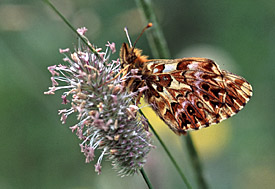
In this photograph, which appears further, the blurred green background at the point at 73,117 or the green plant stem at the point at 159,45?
the blurred green background at the point at 73,117

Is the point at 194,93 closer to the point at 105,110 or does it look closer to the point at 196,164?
the point at 196,164

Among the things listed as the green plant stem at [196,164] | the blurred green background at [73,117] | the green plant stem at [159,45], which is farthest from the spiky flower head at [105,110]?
the blurred green background at [73,117]

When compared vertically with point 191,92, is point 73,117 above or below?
above

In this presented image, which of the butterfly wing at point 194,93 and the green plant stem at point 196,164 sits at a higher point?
the butterfly wing at point 194,93

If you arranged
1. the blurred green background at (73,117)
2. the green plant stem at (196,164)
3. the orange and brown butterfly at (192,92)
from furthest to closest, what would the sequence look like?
1. the blurred green background at (73,117)
2. the green plant stem at (196,164)
3. the orange and brown butterfly at (192,92)

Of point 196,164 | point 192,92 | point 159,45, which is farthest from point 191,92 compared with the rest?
point 196,164

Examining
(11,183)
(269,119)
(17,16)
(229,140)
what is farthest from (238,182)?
(17,16)

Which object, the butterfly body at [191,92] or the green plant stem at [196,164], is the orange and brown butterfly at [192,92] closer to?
the butterfly body at [191,92]
